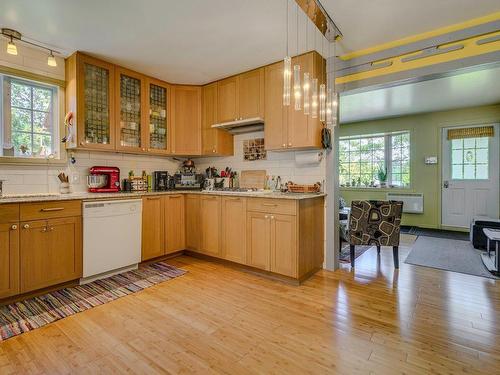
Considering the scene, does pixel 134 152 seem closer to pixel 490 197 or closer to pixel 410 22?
pixel 410 22

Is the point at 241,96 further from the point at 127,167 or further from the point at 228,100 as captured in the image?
the point at 127,167

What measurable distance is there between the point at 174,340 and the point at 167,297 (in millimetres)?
709

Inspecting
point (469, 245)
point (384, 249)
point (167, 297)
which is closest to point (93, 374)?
point (167, 297)

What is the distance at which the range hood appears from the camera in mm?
3422

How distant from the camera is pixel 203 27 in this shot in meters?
2.48

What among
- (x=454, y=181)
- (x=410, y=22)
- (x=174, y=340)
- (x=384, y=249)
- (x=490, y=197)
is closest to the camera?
(x=174, y=340)

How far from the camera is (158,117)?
12.5 feet

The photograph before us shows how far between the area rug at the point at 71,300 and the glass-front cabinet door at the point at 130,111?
63.3 inches

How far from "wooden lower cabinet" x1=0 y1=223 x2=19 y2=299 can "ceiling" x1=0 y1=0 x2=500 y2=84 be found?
1.86 metres

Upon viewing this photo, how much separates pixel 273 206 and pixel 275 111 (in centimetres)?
121

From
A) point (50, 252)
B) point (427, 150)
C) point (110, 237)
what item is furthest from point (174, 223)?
point (427, 150)

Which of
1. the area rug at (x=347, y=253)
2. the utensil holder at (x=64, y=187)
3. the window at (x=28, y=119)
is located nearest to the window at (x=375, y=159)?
the area rug at (x=347, y=253)

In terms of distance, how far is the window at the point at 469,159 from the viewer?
16.9 ft

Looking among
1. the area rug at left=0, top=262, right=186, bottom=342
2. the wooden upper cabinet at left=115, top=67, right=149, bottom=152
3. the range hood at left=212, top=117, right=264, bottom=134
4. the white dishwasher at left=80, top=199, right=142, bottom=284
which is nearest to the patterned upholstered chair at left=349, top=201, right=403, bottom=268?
the range hood at left=212, top=117, right=264, bottom=134
